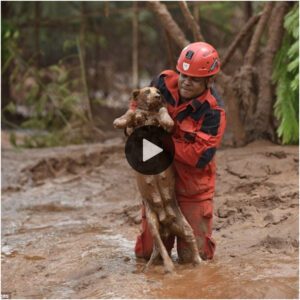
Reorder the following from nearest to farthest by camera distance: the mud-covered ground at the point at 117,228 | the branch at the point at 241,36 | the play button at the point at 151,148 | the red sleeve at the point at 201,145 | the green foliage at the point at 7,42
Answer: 1. the mud-covered ground at the point at 117,228
2. the red sleeve at the point at 201,145
3. the play button at the point at 151,148
4. the branch at the point at 241,36
5. the green foliage at the point at 7,42

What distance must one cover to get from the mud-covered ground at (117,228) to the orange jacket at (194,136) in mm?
611

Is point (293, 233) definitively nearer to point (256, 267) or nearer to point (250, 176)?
point (256, 267)

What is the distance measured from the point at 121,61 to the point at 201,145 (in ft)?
43.5

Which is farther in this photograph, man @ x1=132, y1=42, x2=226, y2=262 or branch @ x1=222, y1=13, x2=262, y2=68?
branch @ x1=222, y1=13, x2=262, y2=68

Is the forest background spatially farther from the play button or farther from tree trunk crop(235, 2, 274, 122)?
the play button

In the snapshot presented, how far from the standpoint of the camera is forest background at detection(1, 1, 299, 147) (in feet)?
30.2

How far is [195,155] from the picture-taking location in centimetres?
487

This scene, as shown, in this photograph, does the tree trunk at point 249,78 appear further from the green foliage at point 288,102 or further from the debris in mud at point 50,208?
the debris in mud at point 50,208

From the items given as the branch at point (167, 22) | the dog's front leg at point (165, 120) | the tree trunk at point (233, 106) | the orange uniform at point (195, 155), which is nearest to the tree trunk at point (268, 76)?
the tree trunk at point (233, 106)

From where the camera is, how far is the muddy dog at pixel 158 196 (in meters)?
4.91

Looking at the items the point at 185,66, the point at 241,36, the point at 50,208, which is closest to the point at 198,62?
the point at 185,66

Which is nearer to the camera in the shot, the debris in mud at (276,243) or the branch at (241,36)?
the debris in mud at (276,243)

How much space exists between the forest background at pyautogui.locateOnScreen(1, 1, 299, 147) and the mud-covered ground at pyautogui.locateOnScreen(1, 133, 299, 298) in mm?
750

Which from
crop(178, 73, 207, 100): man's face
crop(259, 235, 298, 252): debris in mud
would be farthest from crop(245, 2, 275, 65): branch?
crop(178, 73, 207, 100): man's face
